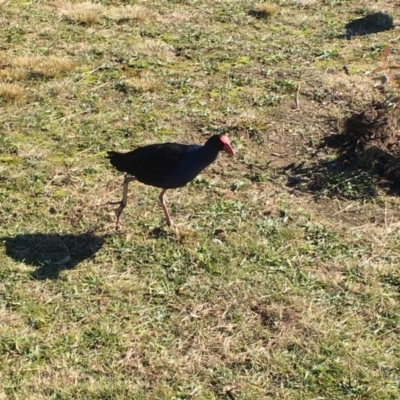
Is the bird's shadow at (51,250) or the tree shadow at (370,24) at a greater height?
the tree shadow at (370,24)

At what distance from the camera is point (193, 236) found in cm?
529

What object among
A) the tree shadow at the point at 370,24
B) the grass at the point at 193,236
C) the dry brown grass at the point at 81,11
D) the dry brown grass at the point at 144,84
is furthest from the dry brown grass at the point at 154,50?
the tree shadow at the point at 370,24

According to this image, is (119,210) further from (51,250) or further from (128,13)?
(128,13)

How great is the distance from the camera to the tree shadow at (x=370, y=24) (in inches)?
370

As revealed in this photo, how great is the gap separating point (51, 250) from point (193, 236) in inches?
46.1

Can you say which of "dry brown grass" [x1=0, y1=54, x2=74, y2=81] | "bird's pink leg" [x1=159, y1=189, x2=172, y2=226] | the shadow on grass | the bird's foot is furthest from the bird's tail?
"dry brown grass" [x1=0, y1=54, x2=74, y2=81]

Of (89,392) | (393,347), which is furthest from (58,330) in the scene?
(393,347)

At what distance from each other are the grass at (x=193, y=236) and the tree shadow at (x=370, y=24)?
0.51 meters

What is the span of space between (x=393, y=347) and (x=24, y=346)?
2.50 metres

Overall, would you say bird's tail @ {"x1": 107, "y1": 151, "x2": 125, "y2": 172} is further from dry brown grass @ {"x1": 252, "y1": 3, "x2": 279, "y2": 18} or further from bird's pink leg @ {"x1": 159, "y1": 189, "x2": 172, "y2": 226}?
dry brown grass @ {"x1": 252, "y1": 3, "x2": 279, "y2": 18}

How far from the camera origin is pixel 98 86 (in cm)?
772

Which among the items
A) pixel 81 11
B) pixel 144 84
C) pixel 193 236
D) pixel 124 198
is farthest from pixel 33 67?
pixel 193 236

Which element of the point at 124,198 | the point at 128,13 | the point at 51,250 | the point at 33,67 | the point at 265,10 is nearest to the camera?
the point at 51,250

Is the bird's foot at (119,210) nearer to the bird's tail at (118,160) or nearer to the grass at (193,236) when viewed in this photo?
the grass at (193,236)
